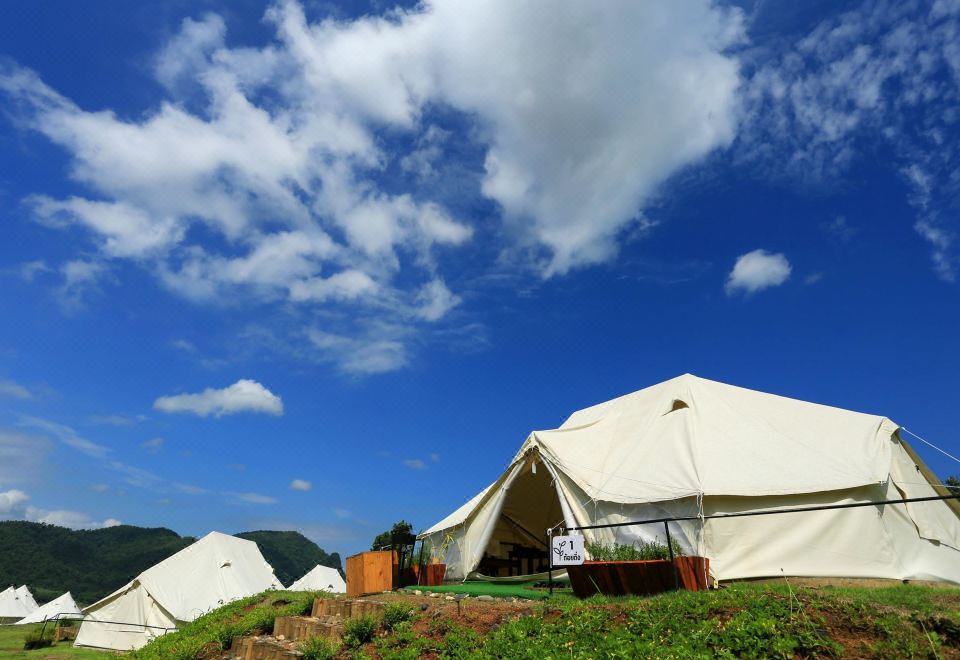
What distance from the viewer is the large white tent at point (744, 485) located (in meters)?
11.1

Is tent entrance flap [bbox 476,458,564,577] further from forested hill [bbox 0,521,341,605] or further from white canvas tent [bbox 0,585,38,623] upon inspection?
forested hill [bbox 0,521,341,605]

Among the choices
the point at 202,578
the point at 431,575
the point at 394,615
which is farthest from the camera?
the point at 202,578

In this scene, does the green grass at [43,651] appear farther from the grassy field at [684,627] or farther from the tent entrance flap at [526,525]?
the grassy field at [684,627]

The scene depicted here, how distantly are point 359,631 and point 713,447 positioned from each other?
789 centimetres

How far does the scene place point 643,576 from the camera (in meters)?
8.12

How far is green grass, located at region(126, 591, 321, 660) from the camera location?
1148 cm

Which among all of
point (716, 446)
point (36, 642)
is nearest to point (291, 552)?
point (36, 642)

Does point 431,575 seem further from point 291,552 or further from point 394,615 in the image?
point 291,552

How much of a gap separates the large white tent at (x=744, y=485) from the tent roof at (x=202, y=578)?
1495 centimetres

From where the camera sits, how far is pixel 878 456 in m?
12.3

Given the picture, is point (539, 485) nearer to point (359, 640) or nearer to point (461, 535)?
point (461, 535)

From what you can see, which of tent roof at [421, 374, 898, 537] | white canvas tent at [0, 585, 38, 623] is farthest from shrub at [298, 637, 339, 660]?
white canvas tent at [0, 585, 38, 623]

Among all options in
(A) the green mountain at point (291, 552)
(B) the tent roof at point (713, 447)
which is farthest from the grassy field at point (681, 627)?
(A) the green mountain at point (291, 552)

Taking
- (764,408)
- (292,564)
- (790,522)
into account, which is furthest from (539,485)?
(292,564)
